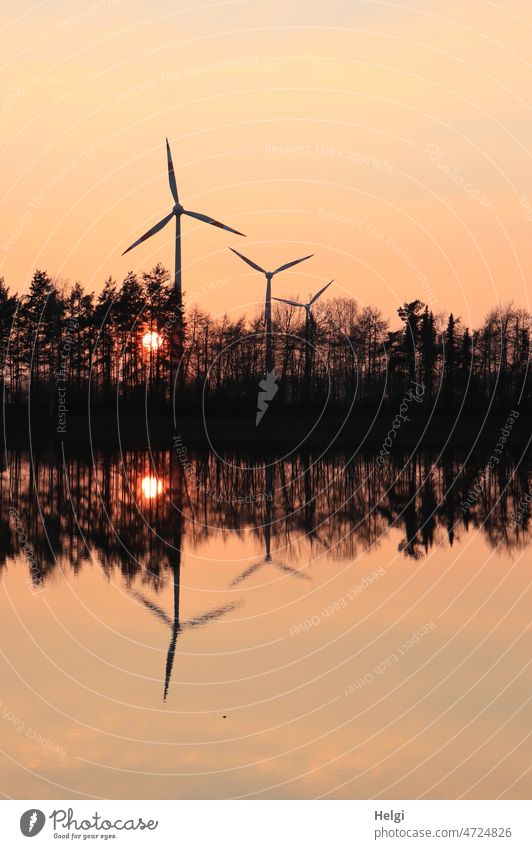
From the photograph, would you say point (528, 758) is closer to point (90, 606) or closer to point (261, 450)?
point (90, 606)

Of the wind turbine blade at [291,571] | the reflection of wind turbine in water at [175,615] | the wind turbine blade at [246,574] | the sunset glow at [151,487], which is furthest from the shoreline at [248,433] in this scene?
the reflection of wind turbine in water at [175,615]

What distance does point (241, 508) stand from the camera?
4097cm

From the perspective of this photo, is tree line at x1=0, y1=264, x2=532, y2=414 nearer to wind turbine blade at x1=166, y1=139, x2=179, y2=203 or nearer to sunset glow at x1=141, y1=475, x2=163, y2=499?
wind turbine blade at x1=166, y1=139, x2=179, y2=203

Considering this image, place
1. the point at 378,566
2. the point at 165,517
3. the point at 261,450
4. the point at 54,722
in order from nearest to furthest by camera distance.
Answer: the point at 54,722 → the point at 378,566 → the point at 165,517 → the point at 261,450

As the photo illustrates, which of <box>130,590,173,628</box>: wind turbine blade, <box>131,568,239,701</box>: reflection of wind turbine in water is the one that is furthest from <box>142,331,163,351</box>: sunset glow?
<box>131,568,239,701</box>: reflection of wind turbine in water

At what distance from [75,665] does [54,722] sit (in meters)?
2.67

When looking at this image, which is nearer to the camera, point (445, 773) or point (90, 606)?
point (445, 773)

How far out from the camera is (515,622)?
73.9 feet

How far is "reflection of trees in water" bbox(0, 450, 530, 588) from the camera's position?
30.8 m

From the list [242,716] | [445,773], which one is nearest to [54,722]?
[242,716]

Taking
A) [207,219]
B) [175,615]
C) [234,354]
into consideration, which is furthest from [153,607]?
[234,354]

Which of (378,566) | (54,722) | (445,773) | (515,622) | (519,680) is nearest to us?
(445,773)

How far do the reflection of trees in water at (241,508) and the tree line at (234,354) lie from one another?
122ft
